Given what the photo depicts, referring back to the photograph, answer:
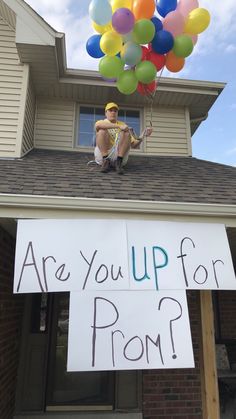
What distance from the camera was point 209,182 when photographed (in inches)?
169

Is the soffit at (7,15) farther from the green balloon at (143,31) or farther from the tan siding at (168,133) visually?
the tan siding at (168,133)

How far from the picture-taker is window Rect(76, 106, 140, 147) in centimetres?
603

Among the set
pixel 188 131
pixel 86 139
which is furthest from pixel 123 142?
pixel 188 131

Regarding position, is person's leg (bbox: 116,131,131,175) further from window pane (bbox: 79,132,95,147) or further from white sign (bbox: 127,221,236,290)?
window pane (bbox: 79,132,95,147)

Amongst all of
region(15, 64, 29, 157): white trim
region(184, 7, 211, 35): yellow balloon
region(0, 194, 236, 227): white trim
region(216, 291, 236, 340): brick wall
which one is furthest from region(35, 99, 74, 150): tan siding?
region(216, 291, 236, 340): brick wall

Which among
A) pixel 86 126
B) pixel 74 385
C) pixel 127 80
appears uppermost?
pixel 86 126

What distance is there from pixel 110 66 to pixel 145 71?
0.40 m

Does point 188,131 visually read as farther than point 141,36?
Yes

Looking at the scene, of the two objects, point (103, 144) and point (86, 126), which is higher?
point (86, 126)

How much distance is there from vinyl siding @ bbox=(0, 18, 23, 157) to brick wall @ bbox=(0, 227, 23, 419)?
1.52 metres

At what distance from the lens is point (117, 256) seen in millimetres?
2836

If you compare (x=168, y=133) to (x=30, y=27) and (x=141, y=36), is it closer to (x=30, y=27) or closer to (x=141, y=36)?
(x=141, y=36)

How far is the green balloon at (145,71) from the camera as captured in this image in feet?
12.7

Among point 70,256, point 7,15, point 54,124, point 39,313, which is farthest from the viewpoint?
point 54,124
